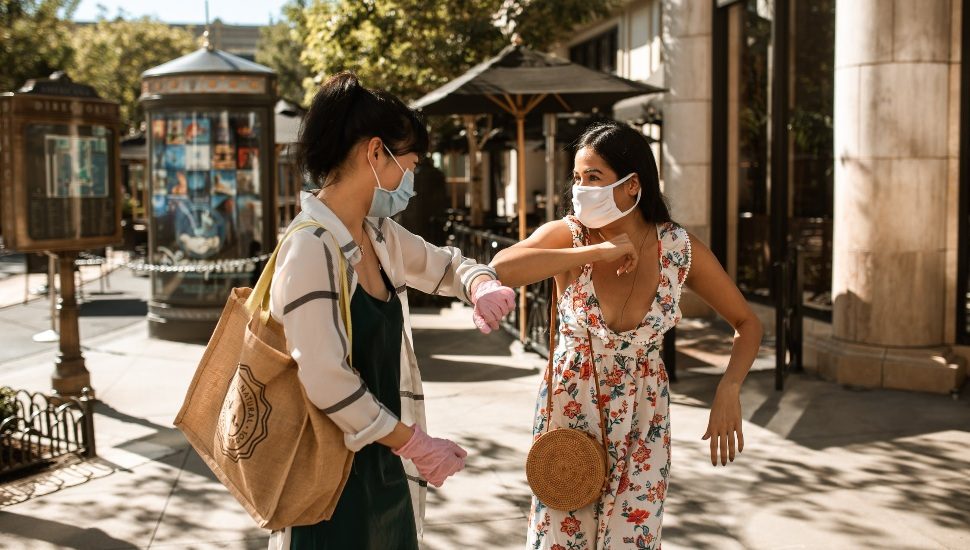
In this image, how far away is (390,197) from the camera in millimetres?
2809

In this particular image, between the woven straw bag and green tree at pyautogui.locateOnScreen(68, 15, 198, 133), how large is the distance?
4358cm

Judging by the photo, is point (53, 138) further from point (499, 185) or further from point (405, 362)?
point (499, 185)

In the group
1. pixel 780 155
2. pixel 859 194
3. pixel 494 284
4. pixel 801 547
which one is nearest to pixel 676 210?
pixel 780 155

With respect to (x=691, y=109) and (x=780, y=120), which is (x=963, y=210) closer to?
(x=780, y=120)

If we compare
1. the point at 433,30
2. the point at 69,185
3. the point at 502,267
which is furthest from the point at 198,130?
the point at 502,267

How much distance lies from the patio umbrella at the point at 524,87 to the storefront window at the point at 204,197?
282 centimetres

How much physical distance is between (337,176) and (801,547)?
320 cm

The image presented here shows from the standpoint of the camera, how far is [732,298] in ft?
11.6

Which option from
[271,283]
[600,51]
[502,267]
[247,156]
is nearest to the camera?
[271,283]

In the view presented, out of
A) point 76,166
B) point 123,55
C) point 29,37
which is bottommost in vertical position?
point 76,166

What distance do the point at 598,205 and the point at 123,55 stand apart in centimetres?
4712

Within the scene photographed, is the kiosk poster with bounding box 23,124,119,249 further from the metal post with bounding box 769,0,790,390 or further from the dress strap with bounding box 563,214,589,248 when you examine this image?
the metal post with bounding box 769,0,790,390

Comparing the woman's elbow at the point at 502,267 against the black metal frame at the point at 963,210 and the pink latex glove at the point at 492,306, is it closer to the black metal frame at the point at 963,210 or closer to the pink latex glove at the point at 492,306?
the pink latex glove at the point at 492,306

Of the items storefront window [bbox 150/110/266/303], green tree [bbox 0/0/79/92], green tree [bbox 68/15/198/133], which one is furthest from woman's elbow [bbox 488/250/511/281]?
green tree [bbox 68/15/198/133]
